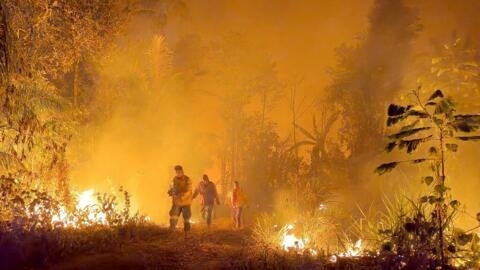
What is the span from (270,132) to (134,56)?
9.51 metres

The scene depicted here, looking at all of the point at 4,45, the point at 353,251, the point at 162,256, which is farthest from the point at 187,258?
the point at 4,45

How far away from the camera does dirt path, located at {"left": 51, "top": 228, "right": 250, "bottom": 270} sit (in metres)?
9.01

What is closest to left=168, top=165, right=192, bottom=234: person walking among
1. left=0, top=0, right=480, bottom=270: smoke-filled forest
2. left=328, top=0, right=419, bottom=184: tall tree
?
left=0, top=0, right=480, bottom=270: smoke-filled forest

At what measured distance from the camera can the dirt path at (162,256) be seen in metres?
9.01

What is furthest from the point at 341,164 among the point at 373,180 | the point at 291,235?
the point at 291,235

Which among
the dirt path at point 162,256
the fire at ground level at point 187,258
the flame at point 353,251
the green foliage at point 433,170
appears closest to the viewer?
the green foliage at point 433,170

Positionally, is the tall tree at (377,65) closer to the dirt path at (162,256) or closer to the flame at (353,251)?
the flame at (353,251)

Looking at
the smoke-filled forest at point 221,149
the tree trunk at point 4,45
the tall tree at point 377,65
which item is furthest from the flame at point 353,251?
the tall tree at point 377,65

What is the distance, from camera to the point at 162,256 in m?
9.94

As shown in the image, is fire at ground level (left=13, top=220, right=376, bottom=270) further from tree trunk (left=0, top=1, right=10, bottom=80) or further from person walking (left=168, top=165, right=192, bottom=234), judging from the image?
tree trunk (left=0, top=1, right=10, bottom=80)

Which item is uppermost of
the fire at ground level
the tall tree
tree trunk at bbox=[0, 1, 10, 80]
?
the tall tree

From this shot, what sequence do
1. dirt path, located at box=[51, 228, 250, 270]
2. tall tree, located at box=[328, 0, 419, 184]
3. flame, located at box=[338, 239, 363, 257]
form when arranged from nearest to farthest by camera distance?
dirt path, located at box=[51, 228, 250, 270] < flame, located at box=[338, 239, 363, 257] < tall tree, located at box=[328, 0, 419, 184]

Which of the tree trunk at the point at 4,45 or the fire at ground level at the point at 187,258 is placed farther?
the tree trunk at the point at 4,45

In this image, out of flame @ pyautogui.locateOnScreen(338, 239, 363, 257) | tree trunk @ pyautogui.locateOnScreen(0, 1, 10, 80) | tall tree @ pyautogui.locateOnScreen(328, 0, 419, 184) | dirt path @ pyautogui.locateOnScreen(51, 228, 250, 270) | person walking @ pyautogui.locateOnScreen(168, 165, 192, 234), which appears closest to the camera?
dirt path @ pyautogui.locateOnScreen(51, 228, 250, 270)
